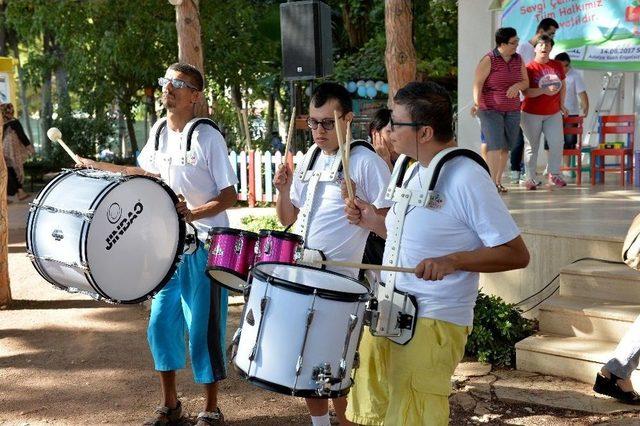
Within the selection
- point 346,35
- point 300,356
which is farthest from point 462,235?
point 346,35

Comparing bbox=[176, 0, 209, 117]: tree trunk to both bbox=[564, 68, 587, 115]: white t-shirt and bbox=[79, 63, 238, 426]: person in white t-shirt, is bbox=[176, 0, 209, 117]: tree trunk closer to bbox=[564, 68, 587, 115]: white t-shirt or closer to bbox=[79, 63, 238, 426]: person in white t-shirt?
bbox=[79, 63, 238, 426]: person in white t-shirt

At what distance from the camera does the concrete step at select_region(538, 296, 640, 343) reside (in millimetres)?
5941

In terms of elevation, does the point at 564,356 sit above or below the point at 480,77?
below

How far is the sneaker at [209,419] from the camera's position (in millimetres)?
5000

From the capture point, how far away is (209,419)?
5008mm

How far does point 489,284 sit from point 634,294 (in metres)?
1.29

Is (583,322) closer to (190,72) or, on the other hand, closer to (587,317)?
(587,317)

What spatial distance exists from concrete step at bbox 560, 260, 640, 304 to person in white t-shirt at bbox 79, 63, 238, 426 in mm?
2768

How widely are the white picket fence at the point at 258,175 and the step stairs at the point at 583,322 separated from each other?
8582 millimetres

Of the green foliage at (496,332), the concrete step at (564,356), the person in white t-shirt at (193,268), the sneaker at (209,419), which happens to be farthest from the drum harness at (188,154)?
the concrete step at (564,356)

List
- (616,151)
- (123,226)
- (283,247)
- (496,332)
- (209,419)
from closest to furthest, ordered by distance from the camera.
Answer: (283,247)
(123,226)
(209,419)
(496,332)
(616,151)

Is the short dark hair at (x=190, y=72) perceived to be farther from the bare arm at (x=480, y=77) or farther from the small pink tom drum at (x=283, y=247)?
the bare arm at (x=480, y=77)

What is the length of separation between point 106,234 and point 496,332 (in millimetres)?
2996

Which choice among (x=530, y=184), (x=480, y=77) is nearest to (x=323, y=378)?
(x=480, y=77)
